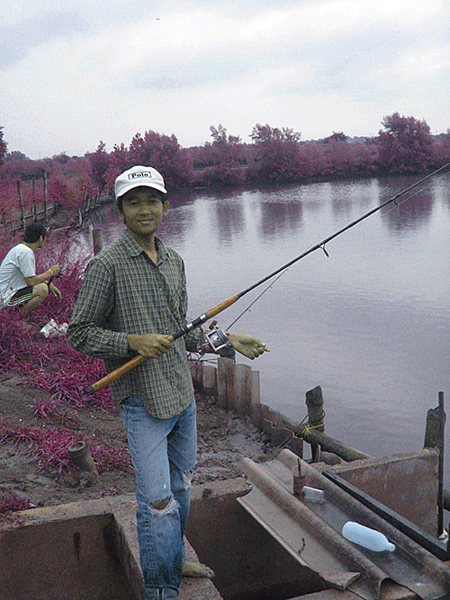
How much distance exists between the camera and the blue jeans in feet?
7.86

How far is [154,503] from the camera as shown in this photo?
2.40m

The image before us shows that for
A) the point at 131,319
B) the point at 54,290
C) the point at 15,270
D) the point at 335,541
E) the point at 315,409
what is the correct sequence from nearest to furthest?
the point at 131,319 < the point at 335,541 < the point at 315,409 < the point at 15,270 < the point at 54,290

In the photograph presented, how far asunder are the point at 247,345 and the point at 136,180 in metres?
0.92

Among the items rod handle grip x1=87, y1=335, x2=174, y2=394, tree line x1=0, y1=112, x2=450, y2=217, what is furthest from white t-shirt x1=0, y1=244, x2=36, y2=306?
tree line x1=0, y1=112, x2=450, y2=217

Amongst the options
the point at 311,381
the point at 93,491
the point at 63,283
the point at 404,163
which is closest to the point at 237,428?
the point at 93,491

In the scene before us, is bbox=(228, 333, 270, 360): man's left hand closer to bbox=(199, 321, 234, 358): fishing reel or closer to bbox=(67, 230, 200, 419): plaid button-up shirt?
bbox=(199, 321, 234, 358): fishing reel

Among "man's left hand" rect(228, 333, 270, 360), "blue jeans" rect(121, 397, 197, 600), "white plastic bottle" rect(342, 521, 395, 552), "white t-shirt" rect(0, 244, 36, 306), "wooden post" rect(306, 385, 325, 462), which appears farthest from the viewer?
"white t-shirt" rect(0, 244, 36, 306)

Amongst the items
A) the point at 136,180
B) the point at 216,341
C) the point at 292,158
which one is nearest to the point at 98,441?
the point at 216,341

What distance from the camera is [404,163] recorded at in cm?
4606

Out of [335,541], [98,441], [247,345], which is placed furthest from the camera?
[98,441]

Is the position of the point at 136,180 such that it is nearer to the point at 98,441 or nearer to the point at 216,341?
the point at 216,341

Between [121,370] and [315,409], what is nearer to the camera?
[121,370]

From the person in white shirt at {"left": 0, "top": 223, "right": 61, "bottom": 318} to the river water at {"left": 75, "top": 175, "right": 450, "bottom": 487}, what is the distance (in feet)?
12.2

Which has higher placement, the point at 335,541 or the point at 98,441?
the point at 335,541
